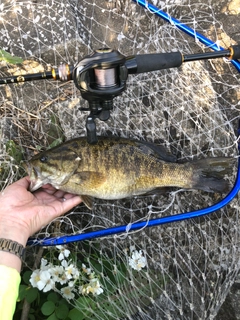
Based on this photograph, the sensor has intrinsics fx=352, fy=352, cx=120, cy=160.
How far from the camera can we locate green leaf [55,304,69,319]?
9.14 feet

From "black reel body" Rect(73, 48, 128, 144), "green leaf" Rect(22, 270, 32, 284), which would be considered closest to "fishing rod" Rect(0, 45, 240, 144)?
"black reel body" Rect(73, 48, 128, 144)

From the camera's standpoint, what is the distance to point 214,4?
2.97 metres

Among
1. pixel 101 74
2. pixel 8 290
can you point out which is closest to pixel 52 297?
pixel 8 290

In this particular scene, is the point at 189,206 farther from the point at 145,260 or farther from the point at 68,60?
the point at 68,60

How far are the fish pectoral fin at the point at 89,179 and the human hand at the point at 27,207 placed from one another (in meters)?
0.21

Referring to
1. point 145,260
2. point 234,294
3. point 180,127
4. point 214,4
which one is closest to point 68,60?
point 180,127

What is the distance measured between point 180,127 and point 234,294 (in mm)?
1535

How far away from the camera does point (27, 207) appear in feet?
8.46

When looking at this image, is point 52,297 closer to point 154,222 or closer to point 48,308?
point 48,308

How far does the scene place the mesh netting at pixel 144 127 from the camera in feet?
9.53

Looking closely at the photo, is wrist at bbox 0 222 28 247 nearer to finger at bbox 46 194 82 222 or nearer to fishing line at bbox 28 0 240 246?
fishing line at bbox 28 0 240 246

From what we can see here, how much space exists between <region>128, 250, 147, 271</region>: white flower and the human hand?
638 mm

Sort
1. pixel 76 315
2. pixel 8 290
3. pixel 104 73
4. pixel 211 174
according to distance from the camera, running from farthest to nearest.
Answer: pixel 76 315
pixel 211 174
pixel 8 290
pixel 104 73

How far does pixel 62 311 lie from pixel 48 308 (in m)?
0.11
